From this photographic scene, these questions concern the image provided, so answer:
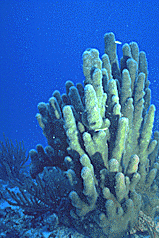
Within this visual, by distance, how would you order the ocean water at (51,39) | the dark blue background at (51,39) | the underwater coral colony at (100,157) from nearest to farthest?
1. the underwater coral colony at (100,157)
2. the ocean water at (51,39)
3. the dark blue background at (51,39)

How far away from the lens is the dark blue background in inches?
2874

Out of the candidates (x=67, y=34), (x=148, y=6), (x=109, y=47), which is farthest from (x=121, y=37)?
(x=109, y=47)

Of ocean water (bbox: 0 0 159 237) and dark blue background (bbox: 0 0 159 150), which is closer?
ocean water (bbox: 0 0 159 237)

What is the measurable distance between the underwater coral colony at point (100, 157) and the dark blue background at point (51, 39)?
56683 mm

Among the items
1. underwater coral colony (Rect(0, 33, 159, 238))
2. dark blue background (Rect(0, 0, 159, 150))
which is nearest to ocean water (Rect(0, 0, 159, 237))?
dark blue background (Rect(0, 0, 159, 150))

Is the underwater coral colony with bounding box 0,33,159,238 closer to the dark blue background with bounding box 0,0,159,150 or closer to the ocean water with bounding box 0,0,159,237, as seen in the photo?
the ocean water with bounding box 0,0,159,237

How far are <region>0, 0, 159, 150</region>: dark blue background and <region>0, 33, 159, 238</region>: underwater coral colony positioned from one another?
5668 cm

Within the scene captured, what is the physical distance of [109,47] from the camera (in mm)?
3332

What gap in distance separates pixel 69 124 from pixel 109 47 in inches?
69.6

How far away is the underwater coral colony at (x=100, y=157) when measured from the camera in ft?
7.37

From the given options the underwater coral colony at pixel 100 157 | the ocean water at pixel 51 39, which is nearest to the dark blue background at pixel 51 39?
the ocean water at pixel 51 39

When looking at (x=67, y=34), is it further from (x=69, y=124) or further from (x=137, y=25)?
(x=69, y=124)

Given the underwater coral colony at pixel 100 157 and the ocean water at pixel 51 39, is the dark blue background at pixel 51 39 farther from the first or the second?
the underwater coral colony at pixel 100 157

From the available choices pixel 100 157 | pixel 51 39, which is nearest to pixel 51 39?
pixel 51 39
